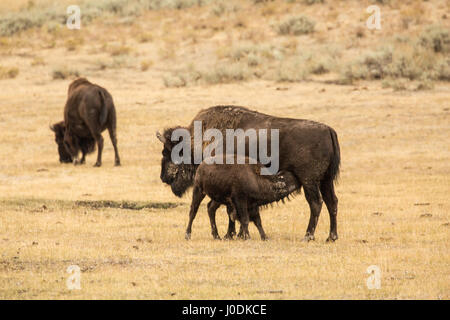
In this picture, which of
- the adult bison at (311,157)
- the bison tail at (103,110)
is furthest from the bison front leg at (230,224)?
the bison tail at (103,110)

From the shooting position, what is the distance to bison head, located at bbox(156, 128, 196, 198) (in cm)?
1330

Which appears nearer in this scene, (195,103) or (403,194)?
(403,194)

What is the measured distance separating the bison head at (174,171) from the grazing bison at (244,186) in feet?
4.35

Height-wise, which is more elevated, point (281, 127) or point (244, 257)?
point (281, 127)

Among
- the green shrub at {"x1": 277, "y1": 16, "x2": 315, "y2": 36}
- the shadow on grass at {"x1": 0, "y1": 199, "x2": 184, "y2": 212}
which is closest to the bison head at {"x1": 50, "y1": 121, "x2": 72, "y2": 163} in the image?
the shadow on grass at {"x1": 0, "y1": 199, "x2": 184, "y2": 212}

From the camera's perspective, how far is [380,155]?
21969mm

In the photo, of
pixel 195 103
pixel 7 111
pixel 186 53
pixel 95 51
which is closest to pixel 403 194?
pixel 195 103

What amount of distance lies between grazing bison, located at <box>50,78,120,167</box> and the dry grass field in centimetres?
61

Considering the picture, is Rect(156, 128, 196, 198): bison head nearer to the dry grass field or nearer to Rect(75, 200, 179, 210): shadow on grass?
the dry grass field

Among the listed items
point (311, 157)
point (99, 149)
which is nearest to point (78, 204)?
point (311, 157)

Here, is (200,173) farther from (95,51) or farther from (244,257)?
(95,51)

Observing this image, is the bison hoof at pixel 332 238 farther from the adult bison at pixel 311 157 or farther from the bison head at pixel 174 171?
the bison head at pixel 174 171

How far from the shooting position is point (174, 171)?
13.4 m

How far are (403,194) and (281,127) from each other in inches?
225
